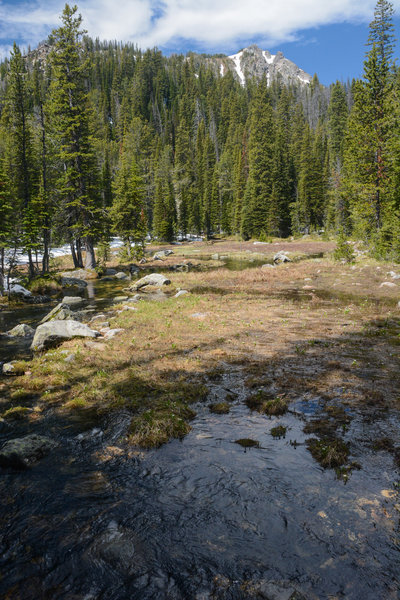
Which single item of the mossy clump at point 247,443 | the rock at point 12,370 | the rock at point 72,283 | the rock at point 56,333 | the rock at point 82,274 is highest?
the rock at point 82,274

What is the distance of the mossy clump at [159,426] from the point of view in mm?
6605

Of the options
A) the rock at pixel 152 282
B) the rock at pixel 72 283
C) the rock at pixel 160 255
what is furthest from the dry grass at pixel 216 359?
the rock at pixel 160 255

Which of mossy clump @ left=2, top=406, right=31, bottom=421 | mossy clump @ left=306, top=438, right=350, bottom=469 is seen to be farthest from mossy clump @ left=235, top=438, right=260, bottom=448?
mossy clump @ left=2, top=406, right=31, bottom=421

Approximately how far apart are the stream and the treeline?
20.7m

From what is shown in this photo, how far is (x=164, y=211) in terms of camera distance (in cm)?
7212

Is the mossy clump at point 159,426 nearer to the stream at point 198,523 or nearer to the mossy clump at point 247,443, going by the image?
the stream at point 198,523

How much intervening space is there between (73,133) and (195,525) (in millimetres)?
34105

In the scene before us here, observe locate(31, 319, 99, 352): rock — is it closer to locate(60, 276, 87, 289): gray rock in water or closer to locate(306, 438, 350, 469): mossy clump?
locate(306, 438, 350, 469): mossy clump

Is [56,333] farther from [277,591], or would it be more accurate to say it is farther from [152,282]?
[152,282]

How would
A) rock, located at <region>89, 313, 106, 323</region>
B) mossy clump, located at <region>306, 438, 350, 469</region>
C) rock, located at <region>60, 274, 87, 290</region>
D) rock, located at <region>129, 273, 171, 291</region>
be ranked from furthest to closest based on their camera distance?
1. rock, located at <region>60, 274, 87, 290</region>
2. rock, located at <region>129, 273, 171, 291</region>
3. rock, located at <region>89, 313, 106, 323</region>
4. mossy clump, located at <region>306, 438, 350, 469</region>

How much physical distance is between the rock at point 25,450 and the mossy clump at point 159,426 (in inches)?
A: 60.2

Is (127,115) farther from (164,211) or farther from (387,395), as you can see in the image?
(387,395)

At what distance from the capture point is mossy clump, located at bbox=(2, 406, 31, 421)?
7593mm

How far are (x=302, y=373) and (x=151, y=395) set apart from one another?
4.19m
